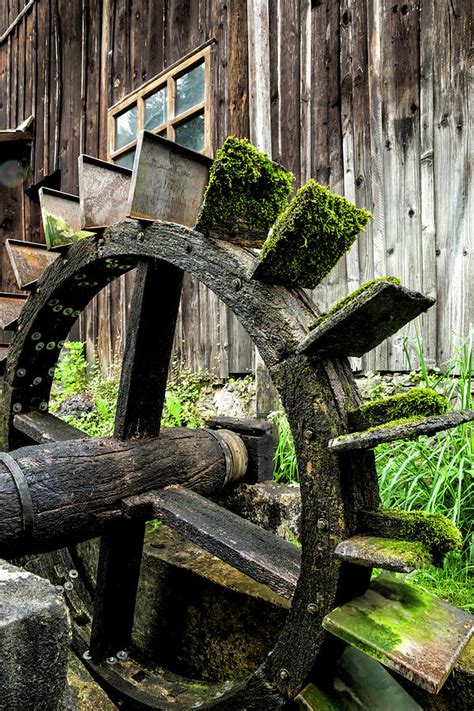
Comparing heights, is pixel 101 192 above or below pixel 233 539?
above

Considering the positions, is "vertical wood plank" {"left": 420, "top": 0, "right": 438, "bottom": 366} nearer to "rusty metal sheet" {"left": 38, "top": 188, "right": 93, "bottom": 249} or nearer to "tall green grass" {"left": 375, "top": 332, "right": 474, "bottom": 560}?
"tall green grass" {"left": 375, "top": 332, "right": 474, "bottom": 560}

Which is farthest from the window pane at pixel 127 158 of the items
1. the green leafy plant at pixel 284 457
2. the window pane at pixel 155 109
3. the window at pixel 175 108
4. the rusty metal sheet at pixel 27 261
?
the green leafy plant at pixel 284 457

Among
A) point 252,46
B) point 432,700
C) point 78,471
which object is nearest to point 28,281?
point 78,471

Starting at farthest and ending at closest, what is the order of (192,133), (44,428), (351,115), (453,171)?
(192,133)
(351,115)
(453,171)
(44,428)

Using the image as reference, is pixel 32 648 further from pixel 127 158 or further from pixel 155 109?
pixel 127 158

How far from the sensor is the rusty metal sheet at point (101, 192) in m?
2.16

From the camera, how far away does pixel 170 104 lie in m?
5.07

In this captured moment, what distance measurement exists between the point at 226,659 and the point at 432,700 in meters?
1.00

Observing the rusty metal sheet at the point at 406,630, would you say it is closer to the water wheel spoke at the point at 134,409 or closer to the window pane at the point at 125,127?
the water wheel spoke at the point at 134,409

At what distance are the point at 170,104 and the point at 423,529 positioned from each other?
186 inches

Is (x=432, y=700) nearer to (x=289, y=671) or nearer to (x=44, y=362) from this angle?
(x=289, y=671)

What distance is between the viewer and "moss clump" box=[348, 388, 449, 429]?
138 centimetres

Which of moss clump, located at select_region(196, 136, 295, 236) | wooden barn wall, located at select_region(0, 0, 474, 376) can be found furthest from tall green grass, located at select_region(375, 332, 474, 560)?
moss clump, located at select_region(196, 136, 295, 236)

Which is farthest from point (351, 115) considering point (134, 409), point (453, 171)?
point (134, 409)
